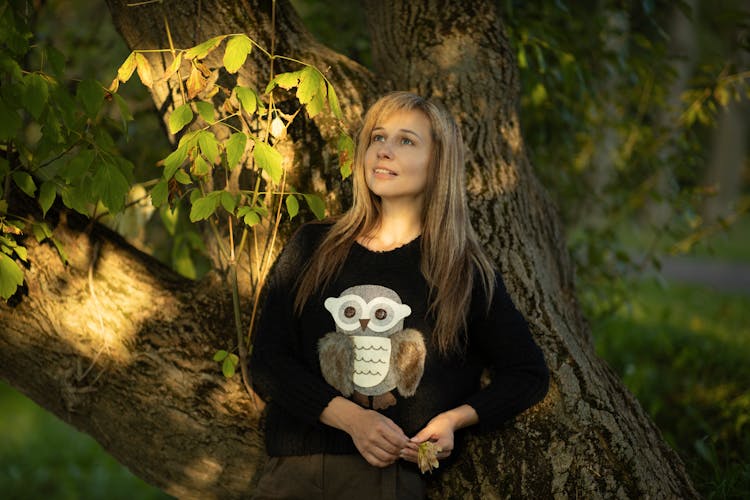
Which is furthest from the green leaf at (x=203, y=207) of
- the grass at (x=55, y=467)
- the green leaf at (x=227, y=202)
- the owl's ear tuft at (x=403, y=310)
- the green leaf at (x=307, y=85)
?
the grass at (x=55, y=467)

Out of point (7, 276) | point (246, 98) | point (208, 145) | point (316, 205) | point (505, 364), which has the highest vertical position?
point (246, 98)

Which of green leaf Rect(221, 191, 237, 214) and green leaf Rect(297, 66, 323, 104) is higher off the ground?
green leaf Rect(297, 66, 323, 104)

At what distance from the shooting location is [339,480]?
2055 millimetres

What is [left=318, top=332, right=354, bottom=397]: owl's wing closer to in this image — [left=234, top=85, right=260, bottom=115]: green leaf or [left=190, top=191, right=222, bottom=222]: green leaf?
[left=190, top=191, right=222, bottom=222]: green leaf

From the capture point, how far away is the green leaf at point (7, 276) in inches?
80.5

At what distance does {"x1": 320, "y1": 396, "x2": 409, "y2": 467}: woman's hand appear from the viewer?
1.94m

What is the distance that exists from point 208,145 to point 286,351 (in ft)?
2.18

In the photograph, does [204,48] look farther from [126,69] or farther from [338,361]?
[338,361]

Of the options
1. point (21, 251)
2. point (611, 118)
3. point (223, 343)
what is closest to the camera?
point (21, 251)

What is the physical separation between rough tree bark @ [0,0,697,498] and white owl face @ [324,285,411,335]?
47 cm

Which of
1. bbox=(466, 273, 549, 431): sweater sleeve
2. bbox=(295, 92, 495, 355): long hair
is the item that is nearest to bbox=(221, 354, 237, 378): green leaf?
bbox=(295, 92, 495, 355): long hair

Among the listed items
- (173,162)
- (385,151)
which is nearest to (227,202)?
(173,162)

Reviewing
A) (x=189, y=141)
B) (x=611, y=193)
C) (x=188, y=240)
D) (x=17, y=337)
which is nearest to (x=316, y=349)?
(x=189, y=141)

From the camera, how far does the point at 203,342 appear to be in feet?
7.93
